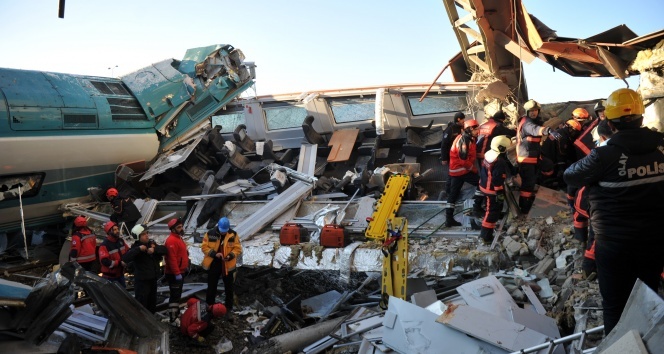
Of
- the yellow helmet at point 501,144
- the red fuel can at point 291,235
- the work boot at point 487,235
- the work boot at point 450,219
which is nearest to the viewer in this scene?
the yellow helmet at point 501,144

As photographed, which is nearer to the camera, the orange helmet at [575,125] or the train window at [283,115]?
the orange helmet at [575,125]

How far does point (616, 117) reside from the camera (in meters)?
3.40

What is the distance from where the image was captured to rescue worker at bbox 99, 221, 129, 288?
6.81 m

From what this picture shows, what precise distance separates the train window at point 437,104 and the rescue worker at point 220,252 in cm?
444

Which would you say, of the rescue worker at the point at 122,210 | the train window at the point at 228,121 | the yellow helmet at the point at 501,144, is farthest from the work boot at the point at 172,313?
the train window at the point at 228,121

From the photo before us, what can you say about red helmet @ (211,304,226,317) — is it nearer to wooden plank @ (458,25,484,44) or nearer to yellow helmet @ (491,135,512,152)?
yellow helmet @ (491,135,512,152)

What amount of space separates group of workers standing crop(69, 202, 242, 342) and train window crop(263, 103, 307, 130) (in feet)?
13.4

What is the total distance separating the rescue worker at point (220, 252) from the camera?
21.9 feet

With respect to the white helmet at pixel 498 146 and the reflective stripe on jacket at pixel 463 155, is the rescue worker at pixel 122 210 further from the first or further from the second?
the white helmet at pixel 498 146

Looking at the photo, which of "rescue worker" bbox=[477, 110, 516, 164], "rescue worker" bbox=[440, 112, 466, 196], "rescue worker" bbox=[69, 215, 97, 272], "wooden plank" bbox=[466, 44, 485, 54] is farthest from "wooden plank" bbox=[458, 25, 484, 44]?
"rescue worker" bbox=[69, 215, 97, 272]

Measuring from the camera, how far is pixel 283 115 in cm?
1062

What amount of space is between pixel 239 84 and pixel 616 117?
8.23 meters

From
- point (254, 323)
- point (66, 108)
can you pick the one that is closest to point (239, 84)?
point (66, 108)

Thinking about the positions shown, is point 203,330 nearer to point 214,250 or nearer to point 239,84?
point 214,250
